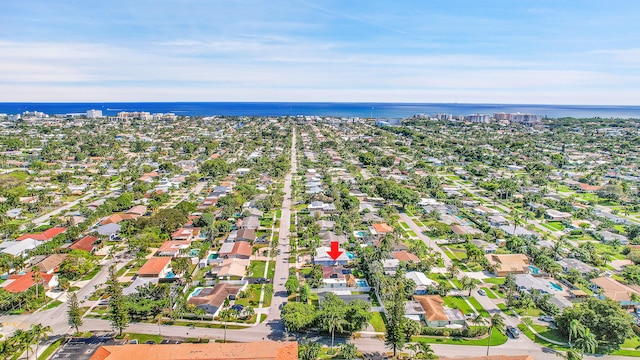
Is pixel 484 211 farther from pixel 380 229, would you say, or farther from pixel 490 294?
pixel 490 294

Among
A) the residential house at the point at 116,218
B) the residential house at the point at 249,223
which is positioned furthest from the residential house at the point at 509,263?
the residential house at the point at 116,218

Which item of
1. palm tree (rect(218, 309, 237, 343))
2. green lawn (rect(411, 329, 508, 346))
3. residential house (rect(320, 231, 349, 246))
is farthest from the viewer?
residential house (rect(320, 231, 349, 246))

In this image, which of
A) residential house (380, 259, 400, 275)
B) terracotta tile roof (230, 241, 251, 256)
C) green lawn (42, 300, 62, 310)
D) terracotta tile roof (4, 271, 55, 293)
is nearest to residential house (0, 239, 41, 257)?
terracotta tile roof (4, 271, 55, 293)

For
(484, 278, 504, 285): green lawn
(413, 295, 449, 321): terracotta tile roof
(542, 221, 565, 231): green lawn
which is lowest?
(484, 278, 504, 285): green lawn

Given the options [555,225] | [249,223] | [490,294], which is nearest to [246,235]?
[249,223]

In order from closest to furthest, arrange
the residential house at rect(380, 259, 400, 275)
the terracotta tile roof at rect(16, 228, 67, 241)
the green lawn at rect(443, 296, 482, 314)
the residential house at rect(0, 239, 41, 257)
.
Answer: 1. the green lawn at rect(443, 296, 482, 314)
2. the residential house at rect(380, 259, 400, 275)
3. the residential house at rect(0, 239, 41, 257)
4. the terracotta tile roof at rect(16, 228, 67, 241)

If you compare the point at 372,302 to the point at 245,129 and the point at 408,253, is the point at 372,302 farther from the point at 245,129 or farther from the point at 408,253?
the point at 245,129

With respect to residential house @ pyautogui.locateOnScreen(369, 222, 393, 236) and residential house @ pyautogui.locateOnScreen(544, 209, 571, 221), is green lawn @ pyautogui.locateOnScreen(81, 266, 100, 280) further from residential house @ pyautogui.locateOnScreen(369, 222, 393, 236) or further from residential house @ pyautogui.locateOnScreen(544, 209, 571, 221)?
residential house @ pyautogui.locateOnScreen(544, 209, 571, 221)
